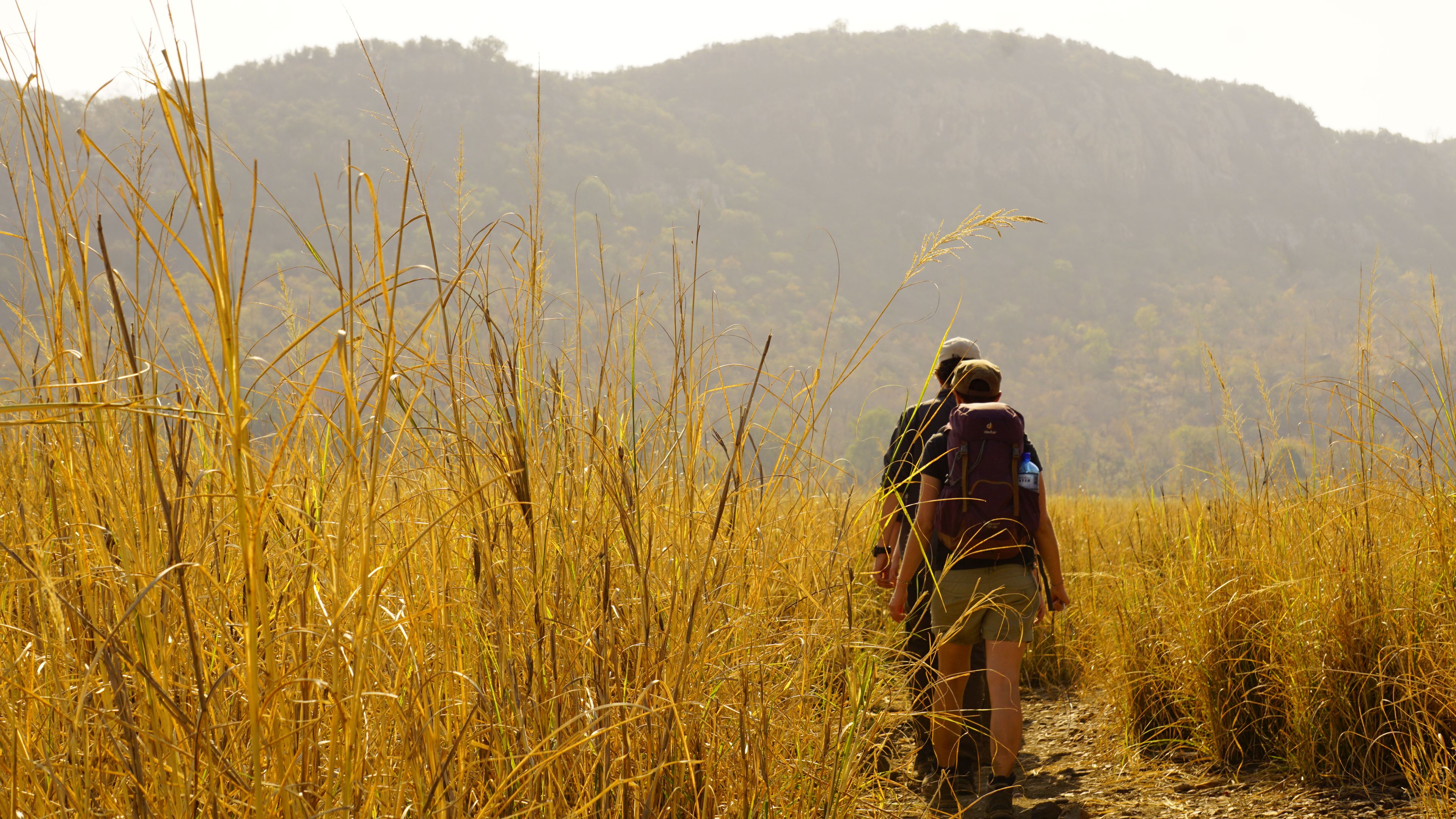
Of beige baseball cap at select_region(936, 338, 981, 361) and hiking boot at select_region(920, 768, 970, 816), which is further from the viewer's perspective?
beige baseball cap at select_region(936, 338, 981, 361)

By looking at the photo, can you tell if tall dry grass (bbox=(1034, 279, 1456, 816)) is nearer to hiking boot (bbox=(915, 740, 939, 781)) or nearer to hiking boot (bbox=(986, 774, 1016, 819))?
hiking boot (bbox=(986, 774, 1016, 819))

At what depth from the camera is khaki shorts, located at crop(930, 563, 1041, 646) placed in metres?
2.68

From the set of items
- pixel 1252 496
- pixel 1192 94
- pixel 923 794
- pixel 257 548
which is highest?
pixel 1192 94

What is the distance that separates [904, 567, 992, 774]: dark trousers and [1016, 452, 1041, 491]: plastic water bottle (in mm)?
470

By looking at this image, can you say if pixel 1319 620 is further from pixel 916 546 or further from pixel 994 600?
pixel 916 546

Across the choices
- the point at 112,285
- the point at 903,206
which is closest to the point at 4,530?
the point at 112,285

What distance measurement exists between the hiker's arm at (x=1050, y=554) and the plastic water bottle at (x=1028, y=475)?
0.18 feet

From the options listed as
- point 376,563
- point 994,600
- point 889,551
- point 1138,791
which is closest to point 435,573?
point 376,563

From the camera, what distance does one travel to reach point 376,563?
1.38 metres

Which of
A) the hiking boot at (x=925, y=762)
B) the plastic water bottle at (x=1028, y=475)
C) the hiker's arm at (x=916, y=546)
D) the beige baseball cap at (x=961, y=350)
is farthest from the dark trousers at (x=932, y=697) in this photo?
the beige baseball cap at (x=961, y=350)

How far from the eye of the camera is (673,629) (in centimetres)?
148

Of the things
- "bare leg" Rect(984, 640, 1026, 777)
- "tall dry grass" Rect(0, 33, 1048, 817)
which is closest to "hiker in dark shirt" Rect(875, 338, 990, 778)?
"bare leg" Rect(984, 640, 1026, 777)

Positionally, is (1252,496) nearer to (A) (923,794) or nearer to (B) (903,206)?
(A) (923,794)

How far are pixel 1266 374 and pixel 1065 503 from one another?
1814 inches
